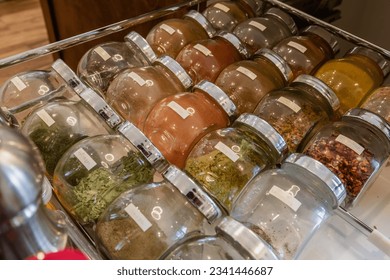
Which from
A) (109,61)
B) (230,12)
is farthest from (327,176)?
(230,12)

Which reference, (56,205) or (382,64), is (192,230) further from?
(382,64)

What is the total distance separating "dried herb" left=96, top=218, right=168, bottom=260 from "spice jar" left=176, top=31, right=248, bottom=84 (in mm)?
397

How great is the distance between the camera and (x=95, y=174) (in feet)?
1.85

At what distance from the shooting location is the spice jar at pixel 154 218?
1.58ft

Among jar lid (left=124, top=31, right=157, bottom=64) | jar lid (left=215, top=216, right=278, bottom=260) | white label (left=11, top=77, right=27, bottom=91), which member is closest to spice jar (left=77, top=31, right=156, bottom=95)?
jar lid (left=124, top=31, right=157, bottom=64)

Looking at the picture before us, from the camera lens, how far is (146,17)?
882mm

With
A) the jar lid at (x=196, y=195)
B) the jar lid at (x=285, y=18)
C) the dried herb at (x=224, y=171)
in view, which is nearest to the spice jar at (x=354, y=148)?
the dried herb at (x=224, y=171)

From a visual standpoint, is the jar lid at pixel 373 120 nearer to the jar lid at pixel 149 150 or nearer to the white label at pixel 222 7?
the jar lid at pixel 149 150

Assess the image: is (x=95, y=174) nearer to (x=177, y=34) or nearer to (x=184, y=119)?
(x=184, y=119)

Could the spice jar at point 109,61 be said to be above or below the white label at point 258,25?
above

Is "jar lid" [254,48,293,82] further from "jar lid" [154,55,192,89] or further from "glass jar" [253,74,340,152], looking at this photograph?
"jar lid" [154,55,192,89]

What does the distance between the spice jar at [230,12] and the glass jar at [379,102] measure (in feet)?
1.34

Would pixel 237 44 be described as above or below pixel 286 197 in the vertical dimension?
above

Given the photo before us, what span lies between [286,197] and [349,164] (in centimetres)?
15
